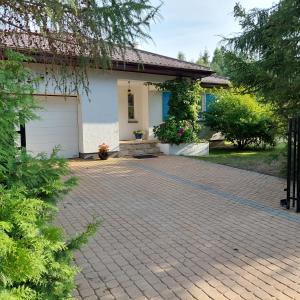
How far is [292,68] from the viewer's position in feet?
26.7

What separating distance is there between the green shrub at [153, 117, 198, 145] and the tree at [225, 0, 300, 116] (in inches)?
213

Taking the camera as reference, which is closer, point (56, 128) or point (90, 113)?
point (56, 128)

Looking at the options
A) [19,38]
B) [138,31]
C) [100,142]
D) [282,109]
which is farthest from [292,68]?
[100,142]

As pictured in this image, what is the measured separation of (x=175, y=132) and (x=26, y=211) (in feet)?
43.9

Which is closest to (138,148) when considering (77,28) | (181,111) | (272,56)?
(181,111)

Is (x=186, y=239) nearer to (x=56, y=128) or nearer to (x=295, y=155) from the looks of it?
(x=295, y=155)

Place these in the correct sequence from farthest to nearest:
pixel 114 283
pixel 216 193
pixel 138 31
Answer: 1. pixel 216 193
2. pixel 138 31
3. pixel 114 283

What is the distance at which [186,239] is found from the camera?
5012mm

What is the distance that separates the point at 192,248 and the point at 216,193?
3617mm

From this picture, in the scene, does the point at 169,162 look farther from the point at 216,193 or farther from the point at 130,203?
the point at 130,203

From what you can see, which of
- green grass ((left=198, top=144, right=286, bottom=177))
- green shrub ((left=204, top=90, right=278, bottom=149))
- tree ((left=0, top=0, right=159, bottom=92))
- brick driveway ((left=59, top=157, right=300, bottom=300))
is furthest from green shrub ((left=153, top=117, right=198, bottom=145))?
tree ((left=0, top=0, right=159, bottom=92))

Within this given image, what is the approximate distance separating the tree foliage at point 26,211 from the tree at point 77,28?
7.80 ft

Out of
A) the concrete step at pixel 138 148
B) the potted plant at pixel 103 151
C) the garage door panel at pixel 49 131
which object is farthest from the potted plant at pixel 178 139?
the garage door panel at pixel 49 131

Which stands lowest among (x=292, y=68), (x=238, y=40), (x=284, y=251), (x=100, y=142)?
(x=284, y=251)
